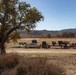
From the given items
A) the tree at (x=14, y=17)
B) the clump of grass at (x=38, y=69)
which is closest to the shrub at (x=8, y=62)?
the clump of grass at (x=38, y=69)

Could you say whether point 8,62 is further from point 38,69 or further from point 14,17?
point 14,17

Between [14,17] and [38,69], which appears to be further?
[14,17]

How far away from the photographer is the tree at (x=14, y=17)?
38.0m

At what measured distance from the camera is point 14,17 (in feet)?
126

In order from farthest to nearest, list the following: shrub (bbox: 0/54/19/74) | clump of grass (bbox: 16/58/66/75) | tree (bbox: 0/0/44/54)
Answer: tree (bbox: 0/0/44/54), shrub (bbox: 0/54/19/74), clump of grass (bbox: 16/58/66/75)

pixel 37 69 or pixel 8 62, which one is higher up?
pixel 8 62

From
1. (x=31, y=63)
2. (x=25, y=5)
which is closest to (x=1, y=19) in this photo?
(x=25, y=5)

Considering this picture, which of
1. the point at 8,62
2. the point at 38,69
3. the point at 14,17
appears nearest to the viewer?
the point at 38,69

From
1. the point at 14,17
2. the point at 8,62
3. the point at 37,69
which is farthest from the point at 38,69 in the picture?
→ the point at 14,17

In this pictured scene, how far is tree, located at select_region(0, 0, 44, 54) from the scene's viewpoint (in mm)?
38000

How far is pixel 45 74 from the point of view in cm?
1381

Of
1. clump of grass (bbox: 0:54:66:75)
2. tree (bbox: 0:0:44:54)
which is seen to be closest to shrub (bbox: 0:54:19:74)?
clump of grass (bbox: 0:54:66:75)

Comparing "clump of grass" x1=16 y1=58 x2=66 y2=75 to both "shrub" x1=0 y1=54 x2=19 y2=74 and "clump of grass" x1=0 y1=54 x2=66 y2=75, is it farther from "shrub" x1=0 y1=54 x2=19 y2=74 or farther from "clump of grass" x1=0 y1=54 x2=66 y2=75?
"shrub" x1=0 y1=54 x2=19 y2=74

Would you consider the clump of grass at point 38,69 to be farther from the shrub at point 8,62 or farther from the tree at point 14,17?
the tree at point 14,17
